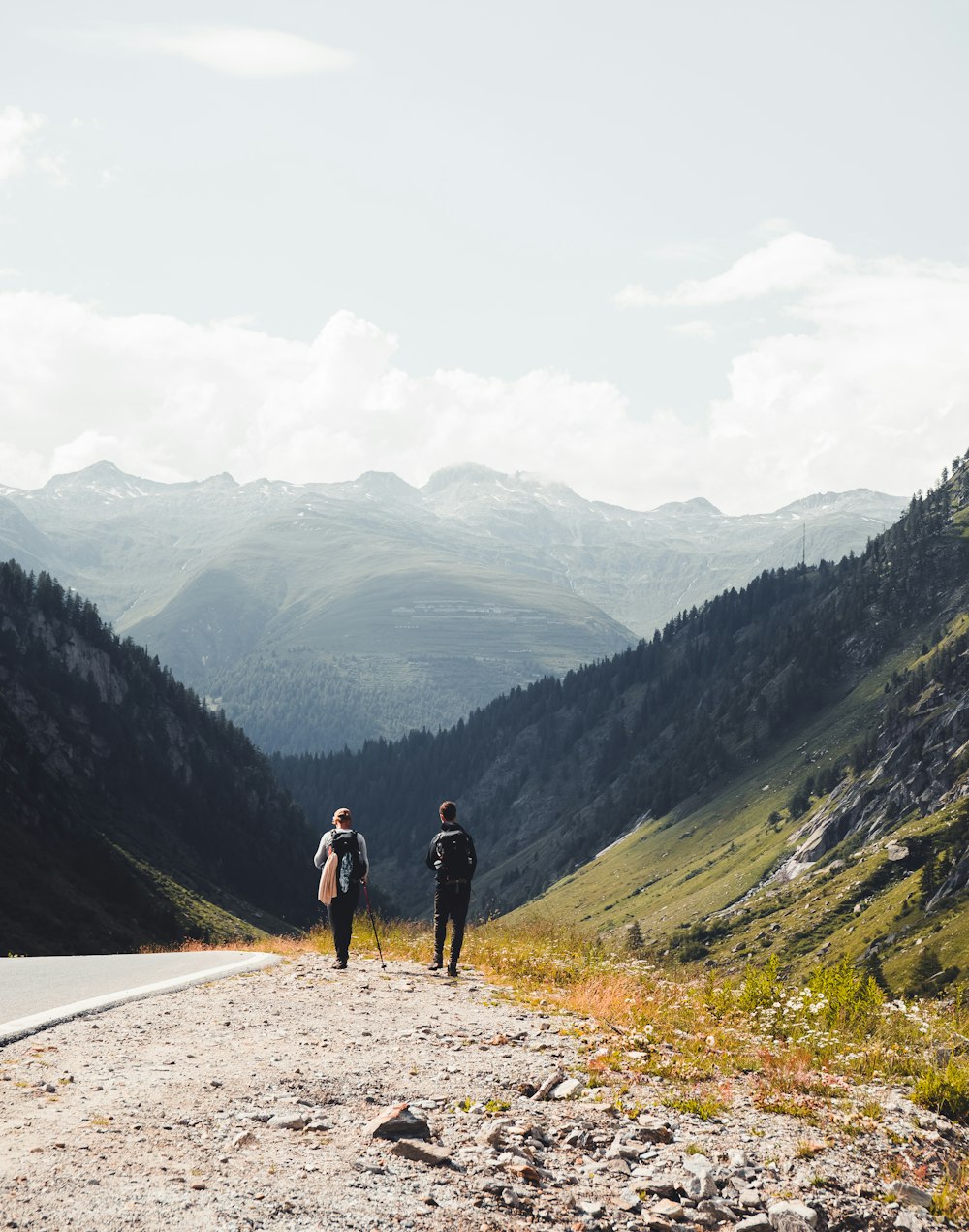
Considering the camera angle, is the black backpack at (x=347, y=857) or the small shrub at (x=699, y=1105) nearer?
the small shrub at (x=699, y=1105)

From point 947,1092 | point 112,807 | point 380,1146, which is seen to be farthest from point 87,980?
point 112,807

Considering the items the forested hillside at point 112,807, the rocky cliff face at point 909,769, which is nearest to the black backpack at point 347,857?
the forested hillside at point 112,807

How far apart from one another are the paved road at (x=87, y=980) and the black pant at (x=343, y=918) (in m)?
1.67

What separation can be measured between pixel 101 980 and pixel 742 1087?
1136cm

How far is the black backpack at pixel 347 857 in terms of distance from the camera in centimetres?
1961

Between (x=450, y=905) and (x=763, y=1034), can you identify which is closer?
(x=763, y=1034)

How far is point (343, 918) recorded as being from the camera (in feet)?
64.3

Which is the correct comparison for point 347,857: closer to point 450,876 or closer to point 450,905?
point 450,876

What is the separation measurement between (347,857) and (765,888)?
121646 millimetres

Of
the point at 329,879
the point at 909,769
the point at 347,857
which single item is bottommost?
the point at 909,769

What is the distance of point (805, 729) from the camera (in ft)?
627

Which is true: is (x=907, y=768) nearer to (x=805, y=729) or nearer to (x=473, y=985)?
(x=805, y=729)

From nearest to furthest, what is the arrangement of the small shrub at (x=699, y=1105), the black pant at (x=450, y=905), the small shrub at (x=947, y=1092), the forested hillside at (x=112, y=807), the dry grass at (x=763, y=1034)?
1. the small shrub at (x=699, y=1105)
2. the small shrub at (x=947, y=1092)
3. the dry grass at (x=763, y=1034)
4. the black pant at (x=450, y=905)
5. the forested hillside at (x=112, y=807)

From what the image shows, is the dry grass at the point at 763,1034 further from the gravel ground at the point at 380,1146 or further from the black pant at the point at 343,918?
the black pant at the point at 343,918
